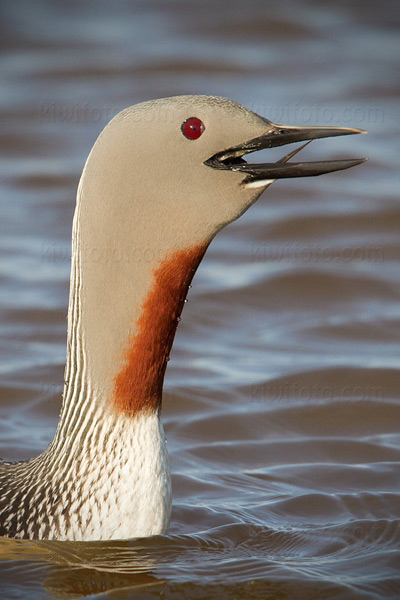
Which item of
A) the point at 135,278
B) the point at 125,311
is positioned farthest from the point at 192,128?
the point at 125,311

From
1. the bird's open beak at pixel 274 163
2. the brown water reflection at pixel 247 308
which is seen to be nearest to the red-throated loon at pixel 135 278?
the bird's open beak at pixel 274 163

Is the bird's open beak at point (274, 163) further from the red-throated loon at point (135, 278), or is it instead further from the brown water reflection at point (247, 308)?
the brown water reflection at point (247, 308)

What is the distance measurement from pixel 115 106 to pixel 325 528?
6.25 meters

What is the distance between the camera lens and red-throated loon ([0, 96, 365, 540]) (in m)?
3.46

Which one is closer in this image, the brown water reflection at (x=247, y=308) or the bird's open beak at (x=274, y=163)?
the bird's open beak at (x=274, y=163)

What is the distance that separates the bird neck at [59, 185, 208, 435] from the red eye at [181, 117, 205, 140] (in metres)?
0.35

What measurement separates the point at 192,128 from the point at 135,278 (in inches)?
20.3

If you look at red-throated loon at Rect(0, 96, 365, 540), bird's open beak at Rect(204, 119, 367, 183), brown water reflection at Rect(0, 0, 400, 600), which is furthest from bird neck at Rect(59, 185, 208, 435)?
brown water reflection at Rect(0, 0, 400, 600)

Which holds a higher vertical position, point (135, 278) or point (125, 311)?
point (135, 278)

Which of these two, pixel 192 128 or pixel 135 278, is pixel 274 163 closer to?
pixel 192 128

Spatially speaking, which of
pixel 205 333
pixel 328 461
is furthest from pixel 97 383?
pixel 205 333

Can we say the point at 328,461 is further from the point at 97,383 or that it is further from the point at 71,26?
the point at 71,26

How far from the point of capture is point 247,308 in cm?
711

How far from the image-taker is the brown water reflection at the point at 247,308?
396cm
